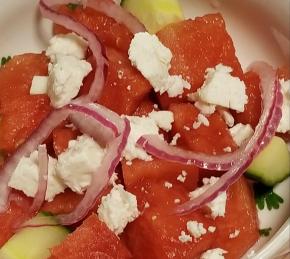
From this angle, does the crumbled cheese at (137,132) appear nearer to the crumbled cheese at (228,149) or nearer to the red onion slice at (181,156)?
the red onion slice at (181,156)

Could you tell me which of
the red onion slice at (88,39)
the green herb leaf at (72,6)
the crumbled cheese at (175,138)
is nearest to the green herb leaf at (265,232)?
the crumbled cheese at (175,138)

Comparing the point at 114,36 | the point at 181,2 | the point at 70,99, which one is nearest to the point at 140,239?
the point at 70,99

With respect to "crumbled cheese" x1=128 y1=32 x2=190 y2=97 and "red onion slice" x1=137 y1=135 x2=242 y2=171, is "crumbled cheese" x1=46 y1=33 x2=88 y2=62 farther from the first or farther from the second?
"red onion slice" x1=137 y1=135 x2=242 y2=171

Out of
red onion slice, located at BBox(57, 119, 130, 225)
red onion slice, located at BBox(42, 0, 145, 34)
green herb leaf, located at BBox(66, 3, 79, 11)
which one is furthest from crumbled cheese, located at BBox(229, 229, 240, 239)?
green herb leaf, located at BBox(66, 3, 79, 11)

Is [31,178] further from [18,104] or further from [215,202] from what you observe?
[215,202]

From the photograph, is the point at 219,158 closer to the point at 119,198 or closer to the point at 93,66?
the point at 119,198

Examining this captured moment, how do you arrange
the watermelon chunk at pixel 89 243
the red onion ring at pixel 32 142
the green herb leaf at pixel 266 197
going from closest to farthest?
the watermelon chunk at pixel 89 243 < the red onion ring at pixel 32 142 < the green herb leaf at pixel 266 197
